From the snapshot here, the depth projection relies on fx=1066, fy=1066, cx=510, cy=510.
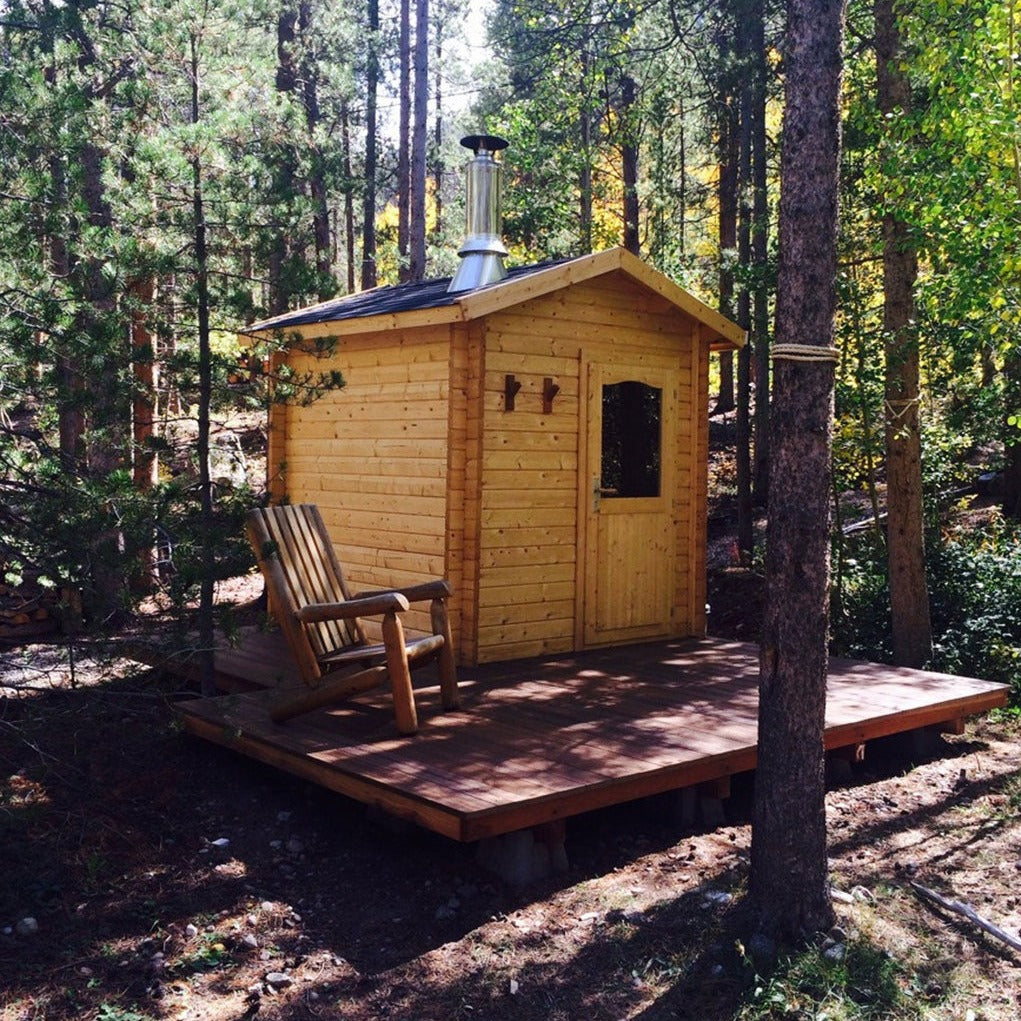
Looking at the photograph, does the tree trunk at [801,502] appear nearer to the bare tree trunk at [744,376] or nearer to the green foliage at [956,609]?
the green foliage at [956,609]

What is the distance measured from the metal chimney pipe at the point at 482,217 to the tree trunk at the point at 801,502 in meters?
4.10

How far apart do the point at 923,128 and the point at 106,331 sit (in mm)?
4953

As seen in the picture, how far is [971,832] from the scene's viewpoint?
5.07m

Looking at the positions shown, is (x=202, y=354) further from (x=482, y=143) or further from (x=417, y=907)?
(x=482, y=143)

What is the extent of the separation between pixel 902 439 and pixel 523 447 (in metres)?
3.04

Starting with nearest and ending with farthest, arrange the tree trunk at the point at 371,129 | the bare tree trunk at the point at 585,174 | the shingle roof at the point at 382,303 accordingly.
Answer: the shingle roof at the point at 382,303, the bare tree trunk at the point at 585,174, the tree trunk at the point at 371,129

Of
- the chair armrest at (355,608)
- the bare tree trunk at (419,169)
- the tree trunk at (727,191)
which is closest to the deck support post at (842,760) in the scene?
the chair armrest at (355,608)

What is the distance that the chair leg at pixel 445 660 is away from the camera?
557 centimetres

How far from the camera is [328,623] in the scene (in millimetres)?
5742

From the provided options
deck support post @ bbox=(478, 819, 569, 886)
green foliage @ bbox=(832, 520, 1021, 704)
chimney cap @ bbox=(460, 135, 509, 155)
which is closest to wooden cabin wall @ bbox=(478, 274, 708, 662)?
chimney cap @ bbox=(460, 135, 509, 155)

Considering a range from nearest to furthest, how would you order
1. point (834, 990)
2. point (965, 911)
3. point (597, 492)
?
point (834, 990)
point (965, 911)
point (597, 492)

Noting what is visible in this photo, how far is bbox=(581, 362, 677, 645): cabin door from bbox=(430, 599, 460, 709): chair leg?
1.99 m

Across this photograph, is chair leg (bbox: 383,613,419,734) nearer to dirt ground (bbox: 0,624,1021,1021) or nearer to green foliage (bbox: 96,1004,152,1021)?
dirt ground (bbox: 0,624,1021,1021)

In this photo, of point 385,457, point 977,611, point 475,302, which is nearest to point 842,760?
point 977,611
